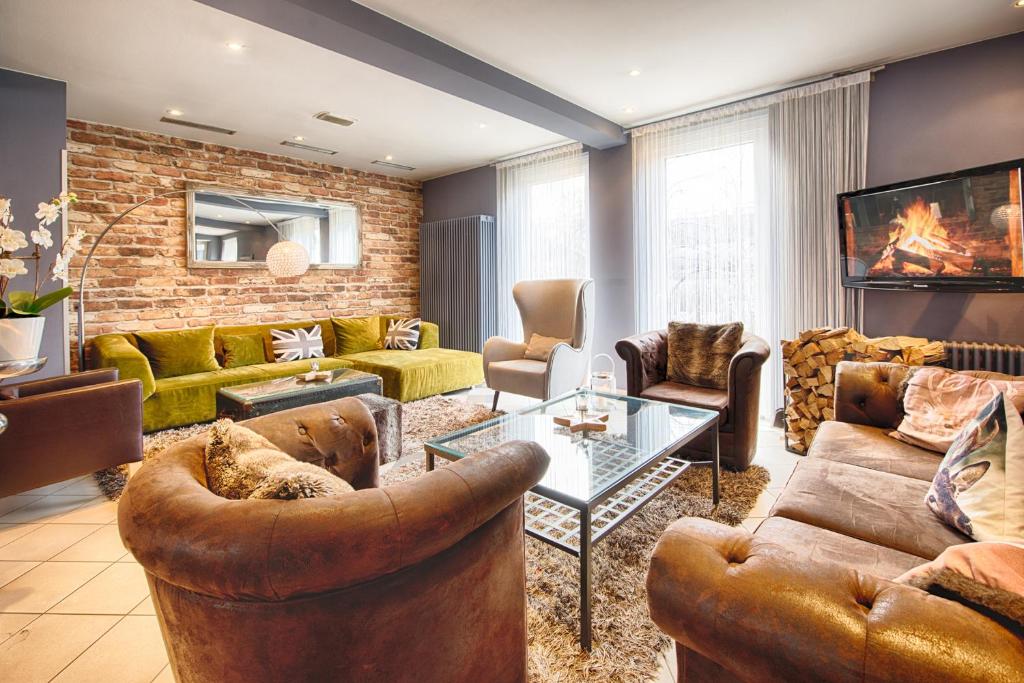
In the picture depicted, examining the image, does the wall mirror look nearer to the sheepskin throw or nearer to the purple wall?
the sheepskin throw

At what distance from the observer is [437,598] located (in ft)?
3.10

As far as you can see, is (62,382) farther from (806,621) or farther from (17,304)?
(806,621)

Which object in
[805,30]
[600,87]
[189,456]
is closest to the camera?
[189,456]

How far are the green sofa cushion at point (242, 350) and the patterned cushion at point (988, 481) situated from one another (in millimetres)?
4850

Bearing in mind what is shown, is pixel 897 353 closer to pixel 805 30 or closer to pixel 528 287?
pixel 805 30

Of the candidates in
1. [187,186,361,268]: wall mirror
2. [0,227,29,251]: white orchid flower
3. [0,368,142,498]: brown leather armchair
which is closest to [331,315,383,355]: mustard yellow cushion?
[187,186,361,268]: wall mirror

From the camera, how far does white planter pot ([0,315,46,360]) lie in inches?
57.6

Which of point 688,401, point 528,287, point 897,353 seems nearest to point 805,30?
point 897,353

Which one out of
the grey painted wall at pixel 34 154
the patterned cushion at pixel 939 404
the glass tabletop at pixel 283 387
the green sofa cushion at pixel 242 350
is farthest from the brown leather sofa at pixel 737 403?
the grey painted wall at pixel 34 154

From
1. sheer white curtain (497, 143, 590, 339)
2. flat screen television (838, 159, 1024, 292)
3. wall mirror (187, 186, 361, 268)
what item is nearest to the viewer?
flat screen television (838, 159, 1024, 292)

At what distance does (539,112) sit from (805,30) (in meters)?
1.72

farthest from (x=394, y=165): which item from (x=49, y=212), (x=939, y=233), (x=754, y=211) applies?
(x=939, y=233)

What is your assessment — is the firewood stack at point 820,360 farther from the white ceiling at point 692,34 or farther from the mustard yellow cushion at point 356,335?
the mustard yellow cushion at point 356,335

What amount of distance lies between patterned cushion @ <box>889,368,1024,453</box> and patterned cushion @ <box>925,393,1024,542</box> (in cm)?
54
